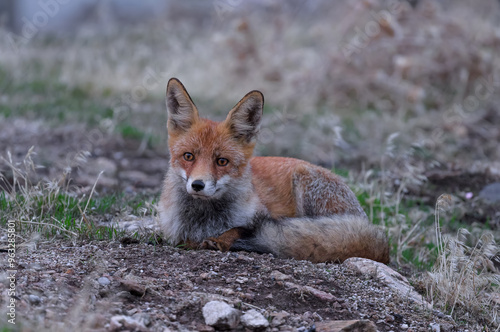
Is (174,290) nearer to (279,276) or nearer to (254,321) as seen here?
(254,321)

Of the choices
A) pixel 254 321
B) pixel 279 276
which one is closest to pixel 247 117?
pixel 279 276

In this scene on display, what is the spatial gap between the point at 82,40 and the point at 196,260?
12.0 m

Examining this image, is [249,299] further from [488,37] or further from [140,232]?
[488,37]

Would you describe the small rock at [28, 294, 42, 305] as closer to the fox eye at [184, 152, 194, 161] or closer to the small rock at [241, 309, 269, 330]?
the small rock at [241, 309, 269, 330]

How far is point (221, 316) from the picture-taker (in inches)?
117

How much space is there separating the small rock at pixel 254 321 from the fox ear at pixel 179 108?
177 cm

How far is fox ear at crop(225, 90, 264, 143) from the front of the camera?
168 inches

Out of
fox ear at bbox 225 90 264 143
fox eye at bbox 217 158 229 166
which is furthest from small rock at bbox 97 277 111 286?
fox ear at bbox 225 90 264 143

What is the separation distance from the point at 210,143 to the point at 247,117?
0.45 metres

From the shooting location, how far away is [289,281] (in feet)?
11.8

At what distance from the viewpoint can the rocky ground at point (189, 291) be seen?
2.89m

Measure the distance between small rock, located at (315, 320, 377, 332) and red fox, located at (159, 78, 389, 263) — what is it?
98 cm

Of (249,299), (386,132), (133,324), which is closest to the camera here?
(133,324)

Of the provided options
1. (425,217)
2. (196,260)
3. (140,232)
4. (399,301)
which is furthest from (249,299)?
(425,217)
